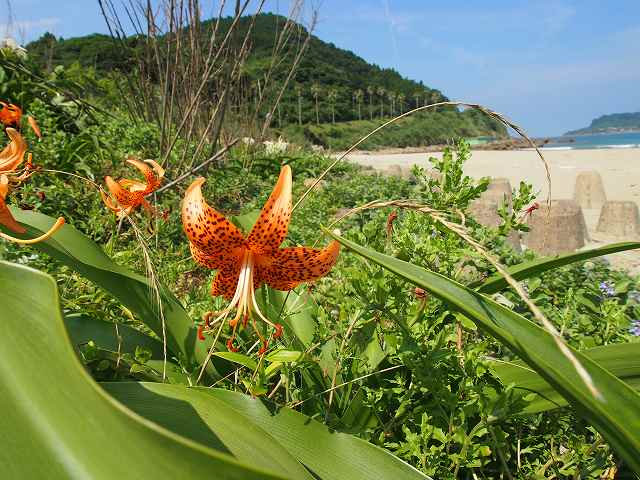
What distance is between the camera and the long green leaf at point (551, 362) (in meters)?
0.52

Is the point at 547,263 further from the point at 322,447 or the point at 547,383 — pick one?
the point at 322,447

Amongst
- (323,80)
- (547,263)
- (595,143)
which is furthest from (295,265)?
(595,143)

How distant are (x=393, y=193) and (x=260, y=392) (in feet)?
15.1

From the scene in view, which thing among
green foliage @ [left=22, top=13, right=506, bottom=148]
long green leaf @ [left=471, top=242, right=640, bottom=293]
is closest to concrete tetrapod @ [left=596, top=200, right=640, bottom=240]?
long green leaf @ [left=471, top=242, right=640, bottom=293]

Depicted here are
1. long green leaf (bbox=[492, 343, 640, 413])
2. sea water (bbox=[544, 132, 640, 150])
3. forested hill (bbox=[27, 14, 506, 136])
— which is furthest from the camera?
sea water (bbox=[544, 132, 640, 150])

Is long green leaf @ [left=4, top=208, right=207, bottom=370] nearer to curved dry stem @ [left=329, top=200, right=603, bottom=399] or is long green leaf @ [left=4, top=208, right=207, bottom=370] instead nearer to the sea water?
curved dry stem @ [left=329, top=200, right=603, bottom=399]

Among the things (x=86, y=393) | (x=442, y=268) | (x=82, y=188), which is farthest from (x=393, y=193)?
(x=86, y=393)

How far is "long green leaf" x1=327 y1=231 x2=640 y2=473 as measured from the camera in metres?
0.52

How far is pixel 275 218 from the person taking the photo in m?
0.74

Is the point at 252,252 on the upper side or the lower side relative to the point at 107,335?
upper

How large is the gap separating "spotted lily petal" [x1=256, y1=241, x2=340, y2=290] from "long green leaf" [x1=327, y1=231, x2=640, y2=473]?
0.26m

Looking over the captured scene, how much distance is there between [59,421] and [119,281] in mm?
612

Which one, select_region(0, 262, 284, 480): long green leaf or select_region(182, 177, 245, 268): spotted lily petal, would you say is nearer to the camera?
select_region(0, 262, 284, 480): long green leaf

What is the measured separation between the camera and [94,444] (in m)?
0.37
